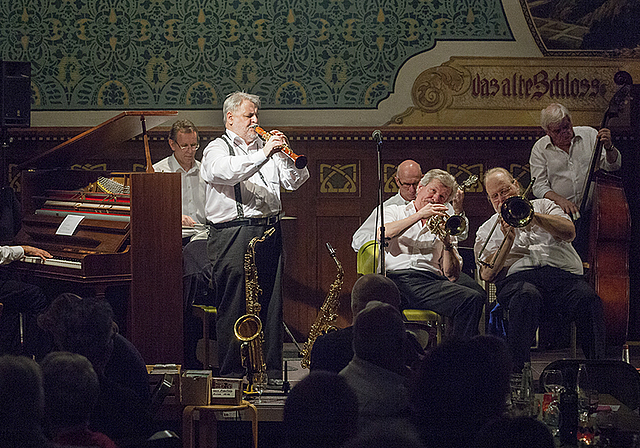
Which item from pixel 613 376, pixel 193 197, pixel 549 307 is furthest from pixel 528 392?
pixel 193 197

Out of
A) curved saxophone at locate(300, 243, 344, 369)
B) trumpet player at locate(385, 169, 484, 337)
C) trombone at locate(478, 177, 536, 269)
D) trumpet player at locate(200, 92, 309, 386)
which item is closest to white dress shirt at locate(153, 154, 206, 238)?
trumpet player at locate(200, 92, 309, 386)

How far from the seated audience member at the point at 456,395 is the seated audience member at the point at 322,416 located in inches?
8.9

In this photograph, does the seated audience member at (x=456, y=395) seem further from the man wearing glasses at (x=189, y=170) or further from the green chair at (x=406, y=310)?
the man wearing glasses at (x=189, y=170)

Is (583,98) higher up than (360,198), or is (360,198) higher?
(583,98)

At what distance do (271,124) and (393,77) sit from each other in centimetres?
98

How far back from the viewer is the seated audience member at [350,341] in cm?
335

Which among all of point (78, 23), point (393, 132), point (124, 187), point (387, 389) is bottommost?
point (387, 389)

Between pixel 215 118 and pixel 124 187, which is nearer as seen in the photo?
pixel 124 187

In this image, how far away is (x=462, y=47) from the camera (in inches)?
248

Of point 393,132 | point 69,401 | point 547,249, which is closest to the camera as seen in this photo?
point 69,401

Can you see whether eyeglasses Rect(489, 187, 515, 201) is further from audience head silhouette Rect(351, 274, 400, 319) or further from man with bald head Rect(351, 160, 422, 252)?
audience head silhouette Rect(351, 274, 400, 319)

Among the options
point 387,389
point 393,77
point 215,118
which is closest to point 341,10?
point 393,77

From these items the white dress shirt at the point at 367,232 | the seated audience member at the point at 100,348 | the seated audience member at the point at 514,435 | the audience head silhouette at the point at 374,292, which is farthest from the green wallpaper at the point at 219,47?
the seated audience member at the point at 514,435

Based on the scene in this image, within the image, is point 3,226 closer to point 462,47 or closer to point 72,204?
point 72,204
